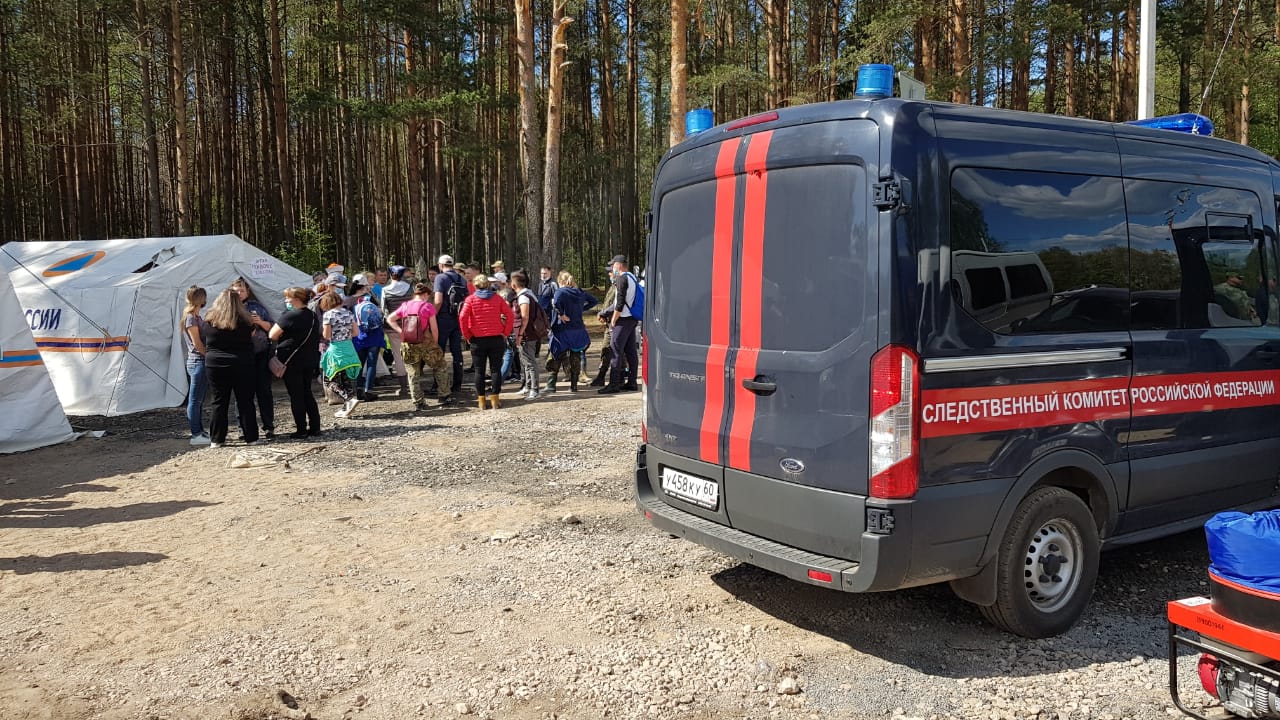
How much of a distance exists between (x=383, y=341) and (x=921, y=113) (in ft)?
32.8

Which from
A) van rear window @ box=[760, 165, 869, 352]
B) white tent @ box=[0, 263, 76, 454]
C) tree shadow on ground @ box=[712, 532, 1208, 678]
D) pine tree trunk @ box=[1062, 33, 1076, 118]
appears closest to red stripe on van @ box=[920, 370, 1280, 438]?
van rear window @ box=[760, 165, 869, 352]

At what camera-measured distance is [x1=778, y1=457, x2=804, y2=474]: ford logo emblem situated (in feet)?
13.4

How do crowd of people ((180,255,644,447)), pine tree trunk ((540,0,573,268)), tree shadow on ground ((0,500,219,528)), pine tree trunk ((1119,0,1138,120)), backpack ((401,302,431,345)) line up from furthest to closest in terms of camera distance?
pine tree trunk ((1119,0,1138,120)) → pine tree trunk ((540,0,573,268)) → backpack ((401,302,431,345)) → crowd of people ((180,255,644,447)) → tree shadow on ground ((0,500,219,528))

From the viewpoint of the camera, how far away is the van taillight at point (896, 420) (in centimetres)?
373

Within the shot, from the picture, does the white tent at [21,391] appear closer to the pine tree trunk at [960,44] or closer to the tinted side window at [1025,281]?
the tinted side window at [1025,281]

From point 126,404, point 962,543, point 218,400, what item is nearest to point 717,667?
point 962,543

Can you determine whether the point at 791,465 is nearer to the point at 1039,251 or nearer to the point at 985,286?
Answer: the point at 985,286

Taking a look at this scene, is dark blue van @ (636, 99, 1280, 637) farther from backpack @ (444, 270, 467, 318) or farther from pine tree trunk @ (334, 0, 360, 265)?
pine tree trunk @ (334, 0, 360, 265)

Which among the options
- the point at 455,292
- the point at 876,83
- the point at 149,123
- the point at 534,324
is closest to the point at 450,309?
the point at 455,292

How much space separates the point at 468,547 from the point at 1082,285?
4.09 m

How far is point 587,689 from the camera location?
13.2 ft

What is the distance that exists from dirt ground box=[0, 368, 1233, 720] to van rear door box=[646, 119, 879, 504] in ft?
2.69

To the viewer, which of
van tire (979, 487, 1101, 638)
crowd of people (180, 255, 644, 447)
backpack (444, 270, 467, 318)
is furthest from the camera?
backpack (444, 270, 467, 318)

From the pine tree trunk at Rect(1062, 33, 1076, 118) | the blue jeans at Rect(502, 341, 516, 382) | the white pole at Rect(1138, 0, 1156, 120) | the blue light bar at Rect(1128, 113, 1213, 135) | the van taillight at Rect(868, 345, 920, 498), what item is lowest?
the blue jeans at Rect(502, 341, 516, 382)
